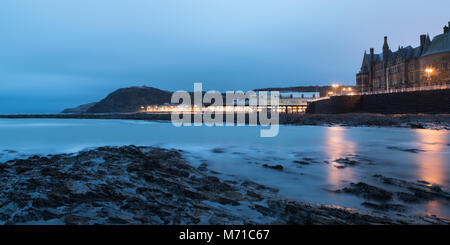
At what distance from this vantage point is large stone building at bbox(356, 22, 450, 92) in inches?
2258

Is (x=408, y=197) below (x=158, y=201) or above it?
below

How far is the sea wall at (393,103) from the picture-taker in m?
35.7

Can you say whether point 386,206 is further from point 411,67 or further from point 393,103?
point 411,67

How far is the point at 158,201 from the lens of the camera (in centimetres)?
516

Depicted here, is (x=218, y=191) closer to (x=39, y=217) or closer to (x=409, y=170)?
(x=39, y=217)

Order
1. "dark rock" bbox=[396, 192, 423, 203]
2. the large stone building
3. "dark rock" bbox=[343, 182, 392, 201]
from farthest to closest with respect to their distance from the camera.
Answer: the large stone building, "dark rock" bbox=[343, 182, 392, 201], "dark rock" bbox=[396, 192, 423, 203]

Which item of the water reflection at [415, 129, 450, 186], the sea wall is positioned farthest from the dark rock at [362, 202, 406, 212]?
the sea wall

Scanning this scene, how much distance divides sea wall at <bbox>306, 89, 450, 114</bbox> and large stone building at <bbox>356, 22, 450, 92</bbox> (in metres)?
15.8

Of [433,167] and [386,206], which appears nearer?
[386,206]

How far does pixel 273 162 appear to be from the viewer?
35.1 feet

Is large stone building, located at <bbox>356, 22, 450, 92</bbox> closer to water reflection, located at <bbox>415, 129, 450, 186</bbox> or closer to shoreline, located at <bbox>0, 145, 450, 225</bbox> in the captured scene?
water reflection, located at <bbox>415, 129, 450, 186</bbox>

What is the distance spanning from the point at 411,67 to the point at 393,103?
34.6 meters

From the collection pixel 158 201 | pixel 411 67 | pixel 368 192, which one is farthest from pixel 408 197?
pixel 411 67

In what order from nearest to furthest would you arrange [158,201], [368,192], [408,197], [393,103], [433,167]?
1. [158,201]
2. [408,197]
3. [368,192]
4. [433,167]
5. [393,103]
